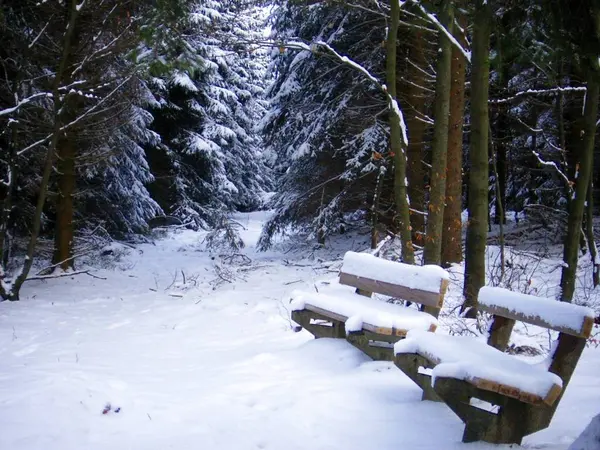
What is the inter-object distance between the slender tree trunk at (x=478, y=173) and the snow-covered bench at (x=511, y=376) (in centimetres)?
297

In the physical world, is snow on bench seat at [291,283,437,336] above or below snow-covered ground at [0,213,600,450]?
above

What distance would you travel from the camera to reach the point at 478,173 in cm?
628

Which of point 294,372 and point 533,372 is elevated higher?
point 533,372

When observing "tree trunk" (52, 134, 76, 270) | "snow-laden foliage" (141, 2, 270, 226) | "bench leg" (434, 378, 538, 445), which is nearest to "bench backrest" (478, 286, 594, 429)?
"bench leg" (434, 378, 538, 445)

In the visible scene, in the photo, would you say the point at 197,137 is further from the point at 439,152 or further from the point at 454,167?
the point at 439,152

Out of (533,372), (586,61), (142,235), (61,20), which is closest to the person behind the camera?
(533,372)

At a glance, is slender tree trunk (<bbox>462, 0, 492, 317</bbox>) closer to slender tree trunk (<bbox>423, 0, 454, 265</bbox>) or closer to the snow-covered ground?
slender tree trunk (<bbox>423, 0, 454, 265</bbox>)

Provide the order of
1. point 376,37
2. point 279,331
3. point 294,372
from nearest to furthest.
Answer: point 294,372
point 279,331
point 376,37

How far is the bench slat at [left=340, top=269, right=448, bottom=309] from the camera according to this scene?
4668 mm

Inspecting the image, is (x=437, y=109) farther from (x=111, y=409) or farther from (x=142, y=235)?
(x=142, y=235)

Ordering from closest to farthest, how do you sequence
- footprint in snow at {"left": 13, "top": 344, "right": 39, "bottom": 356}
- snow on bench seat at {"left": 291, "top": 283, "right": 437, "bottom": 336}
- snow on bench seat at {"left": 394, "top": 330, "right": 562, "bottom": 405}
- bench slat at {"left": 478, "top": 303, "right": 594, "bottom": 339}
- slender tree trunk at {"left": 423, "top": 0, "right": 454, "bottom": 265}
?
snow on bench seat at {"left": 394, "top": 330, "right": 562, "bottom": 405}
bench slat at {"left": 478, "top": 303, "right": 594, "bottom": 339}
snow on bench seat at {"left": 291, "top": 283, "right": 437, "bottom": 336}
footprint in snow at {"left": 13, "top": 344, "right": 39, "bottom": 356}
slender tree trunk at {"left": 423, "top": 0, "right": 454, "bottom": 265}

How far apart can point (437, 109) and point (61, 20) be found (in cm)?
693

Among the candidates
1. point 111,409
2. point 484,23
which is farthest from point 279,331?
point 484,23

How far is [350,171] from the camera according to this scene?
12.8 m
